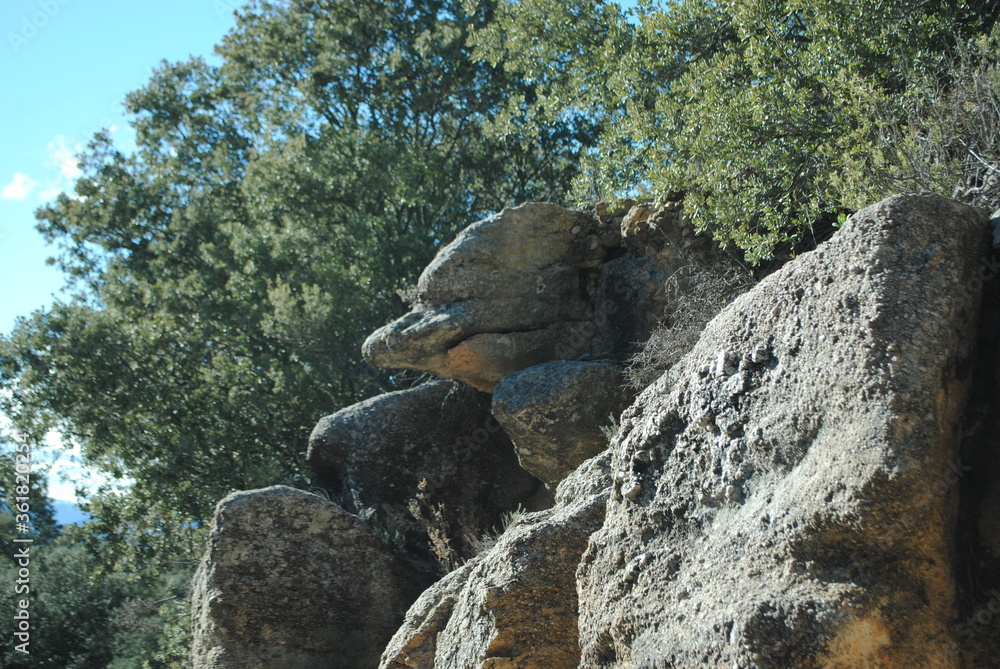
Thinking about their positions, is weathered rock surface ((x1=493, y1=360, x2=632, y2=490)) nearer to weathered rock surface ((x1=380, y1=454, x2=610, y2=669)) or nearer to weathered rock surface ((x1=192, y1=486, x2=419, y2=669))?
weathered rock surface ((x1=192, y1=486, x2=419, y2=669))

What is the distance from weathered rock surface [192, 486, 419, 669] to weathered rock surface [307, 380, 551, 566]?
43.5 inches

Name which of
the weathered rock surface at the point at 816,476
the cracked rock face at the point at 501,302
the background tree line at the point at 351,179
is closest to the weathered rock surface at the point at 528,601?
the weathered rock surface at the point at 816,476

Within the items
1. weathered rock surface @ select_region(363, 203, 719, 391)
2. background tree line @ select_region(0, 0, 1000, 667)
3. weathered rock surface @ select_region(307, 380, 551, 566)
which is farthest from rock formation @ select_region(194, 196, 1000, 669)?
weathered rock surface @ select_region(307, 380, 551, 566)

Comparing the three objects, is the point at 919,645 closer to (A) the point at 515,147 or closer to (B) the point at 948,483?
(B) the point at 948,483

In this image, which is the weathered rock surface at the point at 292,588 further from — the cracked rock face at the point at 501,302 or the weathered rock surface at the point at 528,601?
the weathered rock surface at the point at 528,601

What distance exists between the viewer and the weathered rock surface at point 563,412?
871cm

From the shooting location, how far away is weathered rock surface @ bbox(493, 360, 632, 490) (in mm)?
8711

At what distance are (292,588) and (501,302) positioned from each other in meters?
3.53

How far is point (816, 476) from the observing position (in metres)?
3.46

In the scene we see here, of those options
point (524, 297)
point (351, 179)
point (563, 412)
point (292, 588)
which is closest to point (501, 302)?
point (524, 297)

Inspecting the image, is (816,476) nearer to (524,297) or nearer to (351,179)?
(524,297)

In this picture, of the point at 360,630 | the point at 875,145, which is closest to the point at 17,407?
the point at 360,630

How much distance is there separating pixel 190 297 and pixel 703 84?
1090cm

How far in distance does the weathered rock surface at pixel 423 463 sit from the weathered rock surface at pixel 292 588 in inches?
43.5
